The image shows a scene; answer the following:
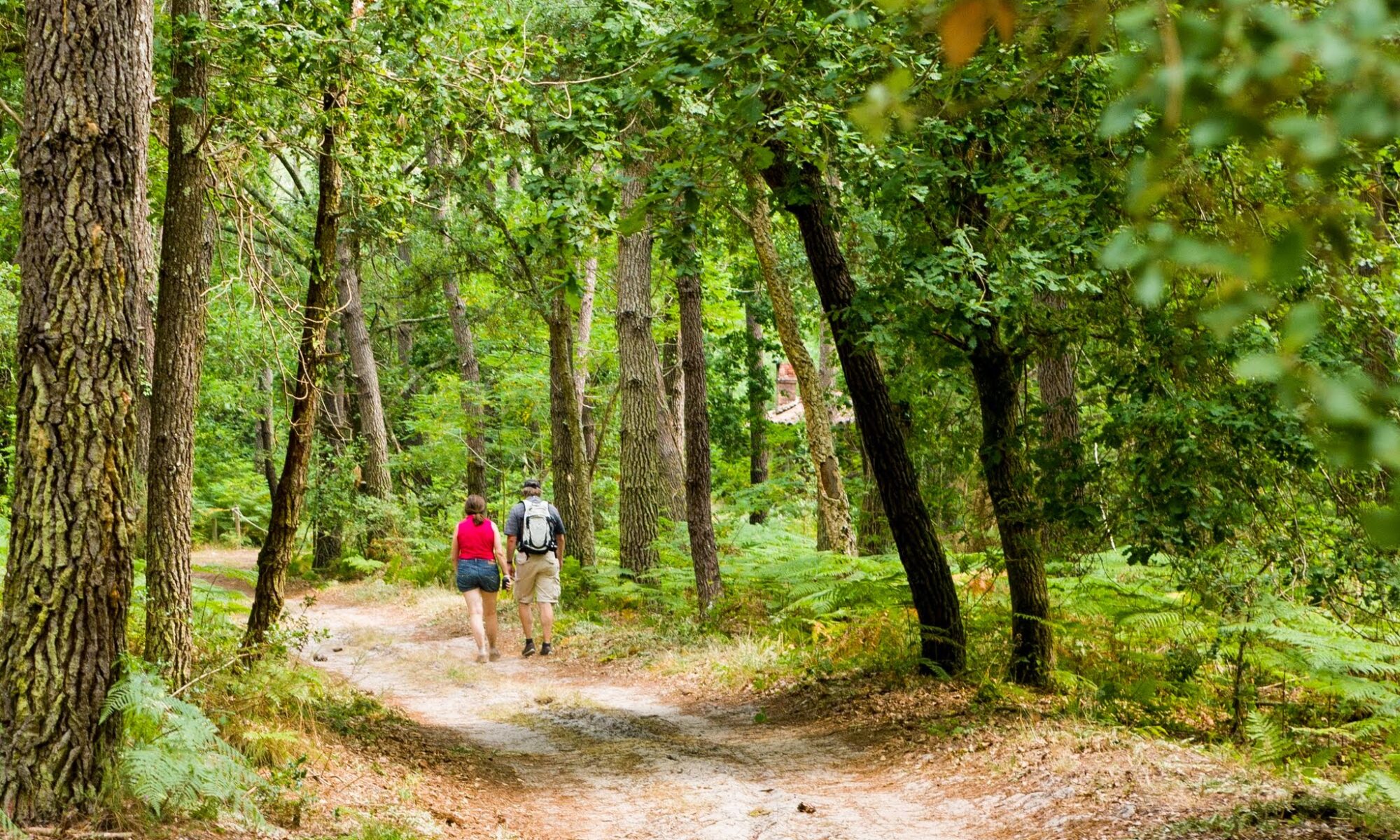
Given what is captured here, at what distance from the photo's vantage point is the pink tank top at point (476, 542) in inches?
514

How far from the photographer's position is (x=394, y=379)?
29.8m

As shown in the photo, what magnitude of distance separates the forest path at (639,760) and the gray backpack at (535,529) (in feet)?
4.41

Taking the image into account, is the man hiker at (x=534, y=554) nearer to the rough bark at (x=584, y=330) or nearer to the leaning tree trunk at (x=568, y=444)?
the leaning tree trunk at (x=568, y=444)

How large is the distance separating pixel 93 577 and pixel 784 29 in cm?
398

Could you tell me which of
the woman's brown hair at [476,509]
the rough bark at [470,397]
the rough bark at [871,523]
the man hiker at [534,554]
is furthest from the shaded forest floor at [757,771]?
the rough bark at [470,397]

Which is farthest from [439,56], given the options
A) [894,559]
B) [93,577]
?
[894,559]

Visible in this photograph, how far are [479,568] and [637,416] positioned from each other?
392cm

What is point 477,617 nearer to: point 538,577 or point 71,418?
point 538,577

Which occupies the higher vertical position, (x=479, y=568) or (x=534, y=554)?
(x=534, y=554)

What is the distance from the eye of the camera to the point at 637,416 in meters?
16.0

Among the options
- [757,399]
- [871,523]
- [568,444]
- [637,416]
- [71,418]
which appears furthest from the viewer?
[757,399]

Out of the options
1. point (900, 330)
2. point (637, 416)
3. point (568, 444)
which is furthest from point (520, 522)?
point (900, 330)

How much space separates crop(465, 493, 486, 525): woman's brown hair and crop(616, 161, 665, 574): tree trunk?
3.06 metres

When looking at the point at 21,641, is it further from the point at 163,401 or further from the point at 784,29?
the point at 784,29
